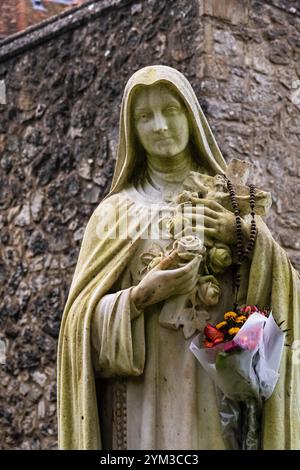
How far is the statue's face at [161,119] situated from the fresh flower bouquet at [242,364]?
824mm

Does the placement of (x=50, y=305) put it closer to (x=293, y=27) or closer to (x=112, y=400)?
(x=293, y=27)

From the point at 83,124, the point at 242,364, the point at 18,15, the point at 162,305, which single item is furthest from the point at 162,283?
the point at 18,15

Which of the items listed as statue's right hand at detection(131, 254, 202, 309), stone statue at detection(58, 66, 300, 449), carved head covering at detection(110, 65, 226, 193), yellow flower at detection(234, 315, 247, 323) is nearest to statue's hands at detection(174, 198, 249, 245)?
stone statue at detection(58, 66, 300, 449)

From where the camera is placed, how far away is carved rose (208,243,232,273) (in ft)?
30.8

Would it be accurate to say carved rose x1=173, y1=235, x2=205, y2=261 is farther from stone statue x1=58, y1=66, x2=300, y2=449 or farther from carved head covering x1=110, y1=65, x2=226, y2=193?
carved head covering x1=110, y1=65, x2=226, y2=193

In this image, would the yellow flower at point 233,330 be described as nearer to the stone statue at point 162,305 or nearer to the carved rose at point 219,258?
the stone statue at point 162,305

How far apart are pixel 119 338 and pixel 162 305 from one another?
0.25 metres

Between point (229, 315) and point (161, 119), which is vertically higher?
point (161, 119)

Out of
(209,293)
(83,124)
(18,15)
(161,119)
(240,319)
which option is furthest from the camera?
(18,15)

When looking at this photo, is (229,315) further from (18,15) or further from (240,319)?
(18,15)

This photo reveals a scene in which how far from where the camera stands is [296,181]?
617 inches

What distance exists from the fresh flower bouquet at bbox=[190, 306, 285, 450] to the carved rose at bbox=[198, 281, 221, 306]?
0.12m

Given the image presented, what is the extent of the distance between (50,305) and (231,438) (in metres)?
7.38

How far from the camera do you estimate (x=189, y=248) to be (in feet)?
30.5
